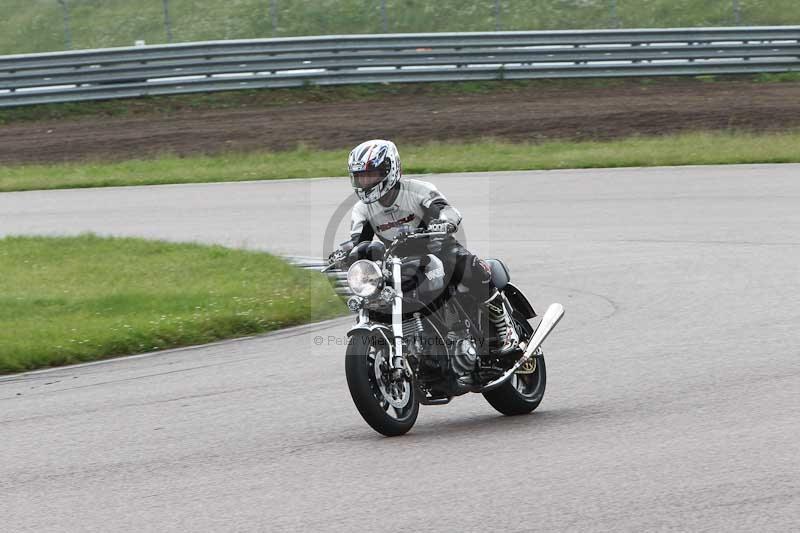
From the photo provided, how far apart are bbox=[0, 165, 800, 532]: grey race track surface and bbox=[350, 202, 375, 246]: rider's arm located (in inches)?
45.9

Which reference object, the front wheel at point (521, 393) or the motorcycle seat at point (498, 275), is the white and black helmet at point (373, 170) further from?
the front wheel at point (521, 393)

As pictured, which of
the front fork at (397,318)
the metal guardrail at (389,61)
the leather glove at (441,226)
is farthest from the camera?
the metal guardrail at (389,61)

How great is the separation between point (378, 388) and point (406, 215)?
1124 millimetres

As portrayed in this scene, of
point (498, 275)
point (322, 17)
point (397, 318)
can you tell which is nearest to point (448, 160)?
point (322, 17)

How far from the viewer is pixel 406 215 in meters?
7.39

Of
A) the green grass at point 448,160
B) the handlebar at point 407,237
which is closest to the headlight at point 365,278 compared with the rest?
the handlebar at point 407,237

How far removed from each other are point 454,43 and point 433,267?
21.5 m

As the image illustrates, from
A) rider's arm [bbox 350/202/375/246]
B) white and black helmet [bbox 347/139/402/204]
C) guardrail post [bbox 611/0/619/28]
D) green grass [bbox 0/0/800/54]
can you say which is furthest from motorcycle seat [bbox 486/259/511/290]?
green grass [bbox 0/0/800/54]

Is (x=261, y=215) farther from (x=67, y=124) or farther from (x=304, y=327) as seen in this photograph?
(x=67, y=124)

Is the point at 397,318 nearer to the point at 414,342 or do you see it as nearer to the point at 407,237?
the point at 414,342

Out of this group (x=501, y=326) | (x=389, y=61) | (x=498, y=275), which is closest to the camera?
(x=501, y=326)

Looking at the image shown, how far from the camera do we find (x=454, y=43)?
92.1ft

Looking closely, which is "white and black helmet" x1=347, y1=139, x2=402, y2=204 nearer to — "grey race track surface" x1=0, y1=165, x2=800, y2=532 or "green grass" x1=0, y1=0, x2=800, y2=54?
"grey race track surface" x1=0, y1=165, x2=800, y2=532

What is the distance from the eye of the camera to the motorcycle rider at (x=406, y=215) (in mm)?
7117
